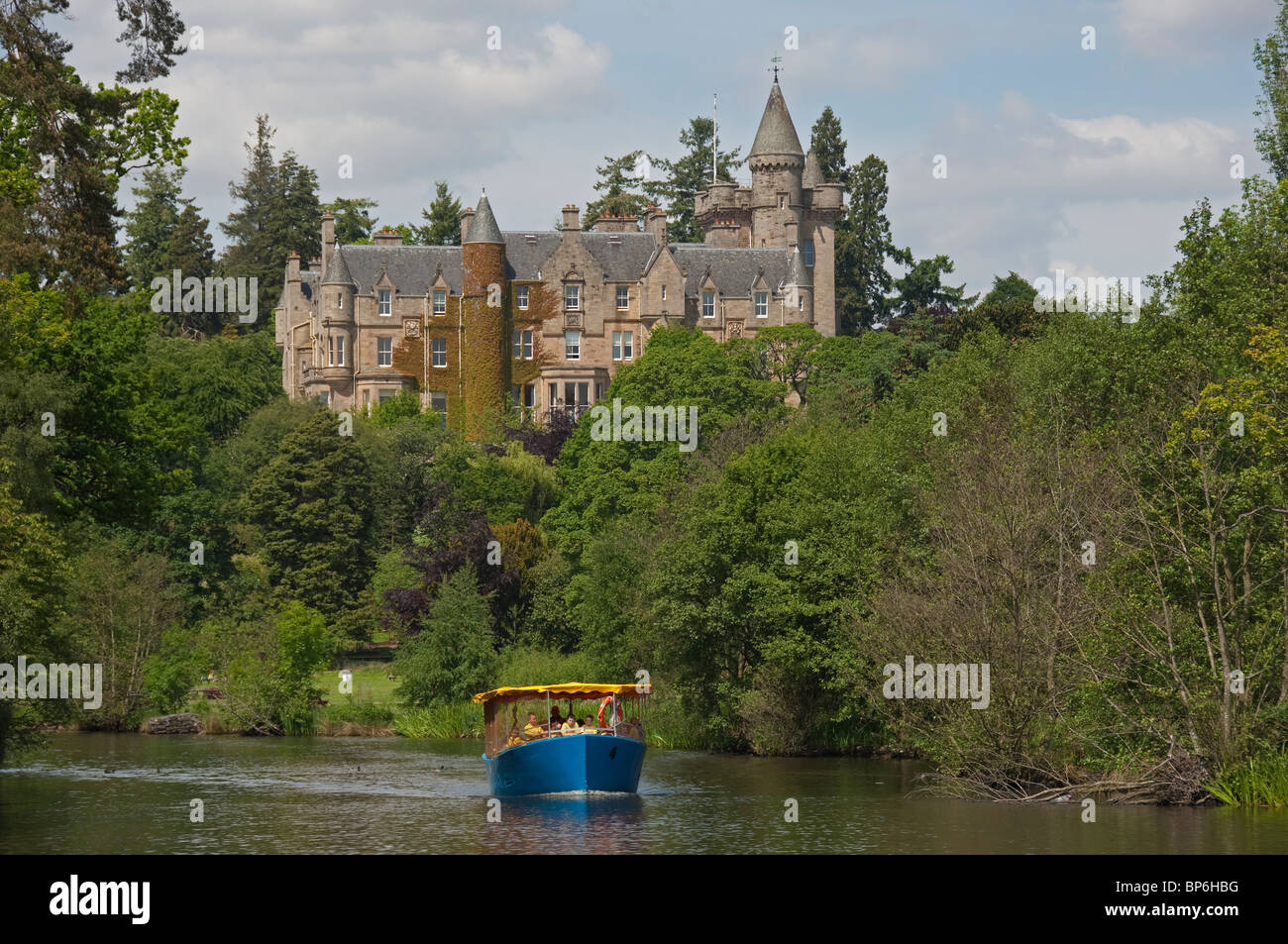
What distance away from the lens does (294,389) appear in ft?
391

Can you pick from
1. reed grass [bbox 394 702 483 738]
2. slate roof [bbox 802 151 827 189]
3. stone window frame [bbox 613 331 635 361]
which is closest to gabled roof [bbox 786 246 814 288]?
slate roof [bbox 802 151 827 189]

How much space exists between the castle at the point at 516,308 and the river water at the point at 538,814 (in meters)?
57.8

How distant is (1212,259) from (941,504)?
29.0 ft

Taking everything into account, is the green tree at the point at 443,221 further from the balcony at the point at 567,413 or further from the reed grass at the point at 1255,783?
the reed grass at the point at 1255,783

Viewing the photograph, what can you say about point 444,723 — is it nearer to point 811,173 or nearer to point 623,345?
point 623,345

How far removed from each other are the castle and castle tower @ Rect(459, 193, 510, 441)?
0.08 meters

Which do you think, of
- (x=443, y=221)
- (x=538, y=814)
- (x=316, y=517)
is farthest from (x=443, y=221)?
(x=538, y=814)

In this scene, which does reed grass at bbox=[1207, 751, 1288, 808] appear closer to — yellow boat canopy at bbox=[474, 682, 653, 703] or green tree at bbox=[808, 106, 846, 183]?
yellow boat canopy at bbox=[474, 682, 653, 703]

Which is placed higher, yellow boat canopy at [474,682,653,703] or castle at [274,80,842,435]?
castle at [274,80,842,435]

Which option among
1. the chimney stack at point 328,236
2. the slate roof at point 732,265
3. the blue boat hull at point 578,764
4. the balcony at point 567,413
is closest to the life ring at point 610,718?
the blue boat hull at point 578,764

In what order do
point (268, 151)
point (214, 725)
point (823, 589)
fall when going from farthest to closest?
point (268, 151)
point (214, 725)
point (823, 589)

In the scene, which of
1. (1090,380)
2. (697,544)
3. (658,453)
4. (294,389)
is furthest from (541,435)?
(1090,380)

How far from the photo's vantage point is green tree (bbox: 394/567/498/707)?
63844 millimetres

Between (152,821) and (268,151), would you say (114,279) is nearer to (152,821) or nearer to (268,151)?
(152,821)
